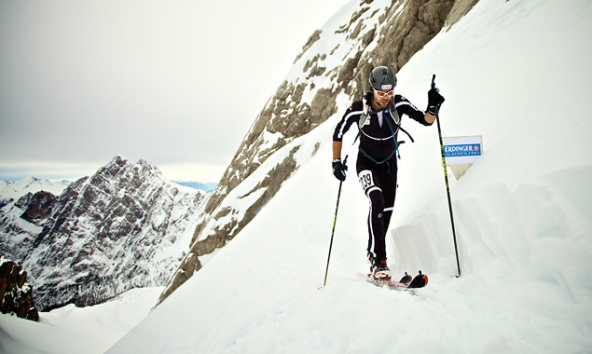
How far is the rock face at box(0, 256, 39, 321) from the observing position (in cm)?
4931

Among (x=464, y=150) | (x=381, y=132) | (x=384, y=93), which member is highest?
(x=384, y=93)

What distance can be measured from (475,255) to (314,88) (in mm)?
41982

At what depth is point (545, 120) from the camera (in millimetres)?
3887

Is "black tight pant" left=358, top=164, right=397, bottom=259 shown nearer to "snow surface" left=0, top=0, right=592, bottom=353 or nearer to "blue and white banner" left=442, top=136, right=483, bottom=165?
"snow surface" left=0, top=0, right=592, bottom=353

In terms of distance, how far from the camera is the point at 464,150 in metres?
4.46

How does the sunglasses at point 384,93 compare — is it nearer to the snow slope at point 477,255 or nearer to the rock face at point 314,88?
the snow slope at point 477,255

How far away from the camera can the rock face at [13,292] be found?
4931 cm

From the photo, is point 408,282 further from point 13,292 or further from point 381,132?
point 13,292

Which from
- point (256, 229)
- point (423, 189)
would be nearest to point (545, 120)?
point (423, 189)

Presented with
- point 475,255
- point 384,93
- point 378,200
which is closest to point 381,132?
point 384,93

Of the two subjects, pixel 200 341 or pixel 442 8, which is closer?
pixel 200 341

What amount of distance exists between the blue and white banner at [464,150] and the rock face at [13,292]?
226ft

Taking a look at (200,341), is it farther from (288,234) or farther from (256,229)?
(256,229)

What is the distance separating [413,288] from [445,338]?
1.04m
